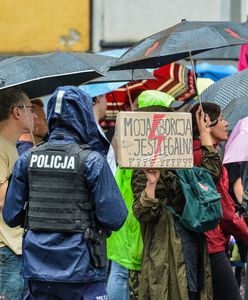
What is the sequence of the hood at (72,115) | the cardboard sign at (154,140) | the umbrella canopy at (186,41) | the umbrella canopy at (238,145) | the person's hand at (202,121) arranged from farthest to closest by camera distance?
the person's hand at (202,121)
the umbrella canopy at (238,145)
the umbrella canopy at (186,41)
the cardboard sign at (154,140)
the hood at (72,115)

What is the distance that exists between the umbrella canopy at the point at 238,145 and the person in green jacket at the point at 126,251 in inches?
20.5

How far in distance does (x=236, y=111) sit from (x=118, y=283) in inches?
62.2

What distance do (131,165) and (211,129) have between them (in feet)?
3.85

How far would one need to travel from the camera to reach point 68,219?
17.5 ft

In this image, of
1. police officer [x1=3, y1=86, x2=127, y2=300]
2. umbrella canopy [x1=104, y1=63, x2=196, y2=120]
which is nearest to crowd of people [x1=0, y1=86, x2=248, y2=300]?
police officer [x1=3, y1=86, x2=127, y2=300]

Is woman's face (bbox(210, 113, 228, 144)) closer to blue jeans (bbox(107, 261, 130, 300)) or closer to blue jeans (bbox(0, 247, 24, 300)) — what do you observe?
blue jeans (bbox(107, 261, 130, 300))

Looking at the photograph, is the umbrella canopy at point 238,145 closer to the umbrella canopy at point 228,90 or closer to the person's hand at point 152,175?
the person's hand at point 152,175

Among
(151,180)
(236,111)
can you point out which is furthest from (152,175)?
(236,111)

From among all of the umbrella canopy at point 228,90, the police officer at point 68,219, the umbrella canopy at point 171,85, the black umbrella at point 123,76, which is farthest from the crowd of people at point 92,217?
the umbrella canopy at point 171,85

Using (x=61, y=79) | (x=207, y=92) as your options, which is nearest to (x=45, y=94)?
(x=61, y=79)

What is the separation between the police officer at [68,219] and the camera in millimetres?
5328

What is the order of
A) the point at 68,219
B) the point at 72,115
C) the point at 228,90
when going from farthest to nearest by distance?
the point at 228,90
the point at 72,115
the point at 68,219

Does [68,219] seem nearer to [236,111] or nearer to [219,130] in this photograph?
[219,130]

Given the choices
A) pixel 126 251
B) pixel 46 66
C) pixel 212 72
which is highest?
pixel 46 66
